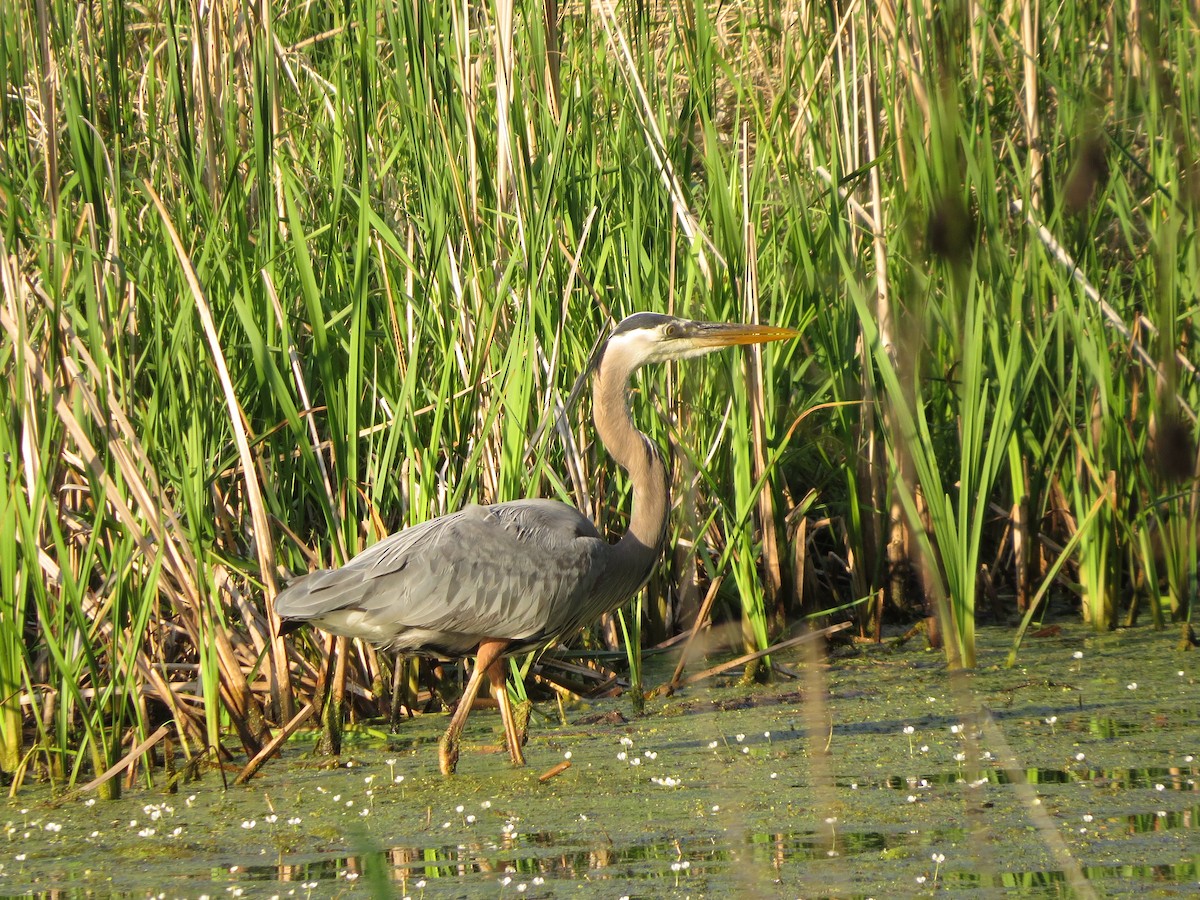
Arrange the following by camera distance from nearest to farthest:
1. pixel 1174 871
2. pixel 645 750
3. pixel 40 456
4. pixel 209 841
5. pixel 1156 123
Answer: pixel 1174 871
pixel 209 841
pixel 40 456
pixel 645 750
pixel 1156 123

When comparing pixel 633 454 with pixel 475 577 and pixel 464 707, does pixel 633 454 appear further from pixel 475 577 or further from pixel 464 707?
pixel 464 707

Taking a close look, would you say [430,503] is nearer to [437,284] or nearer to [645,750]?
[437,284]

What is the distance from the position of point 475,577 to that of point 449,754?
51 centimetres

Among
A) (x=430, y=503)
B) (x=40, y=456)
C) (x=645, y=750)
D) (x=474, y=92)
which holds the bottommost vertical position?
(x=645, y=750)

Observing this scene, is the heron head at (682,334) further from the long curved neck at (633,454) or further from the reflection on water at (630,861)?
the reflection on water at (630,861)

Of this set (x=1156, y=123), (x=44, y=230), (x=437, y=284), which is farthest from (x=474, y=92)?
(x=1156, y=123)

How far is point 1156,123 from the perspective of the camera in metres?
4.59

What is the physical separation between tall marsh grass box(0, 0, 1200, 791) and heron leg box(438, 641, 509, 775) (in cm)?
40

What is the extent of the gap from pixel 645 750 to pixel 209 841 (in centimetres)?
122

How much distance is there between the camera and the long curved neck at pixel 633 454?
4.21 m

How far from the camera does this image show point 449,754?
12.2 feet

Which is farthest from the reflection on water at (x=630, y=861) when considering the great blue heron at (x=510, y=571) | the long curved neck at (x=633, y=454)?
the long curved neck at (x=633, y=454)

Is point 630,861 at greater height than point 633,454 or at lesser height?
lesser

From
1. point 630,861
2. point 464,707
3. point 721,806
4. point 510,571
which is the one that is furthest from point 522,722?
point 630,861
